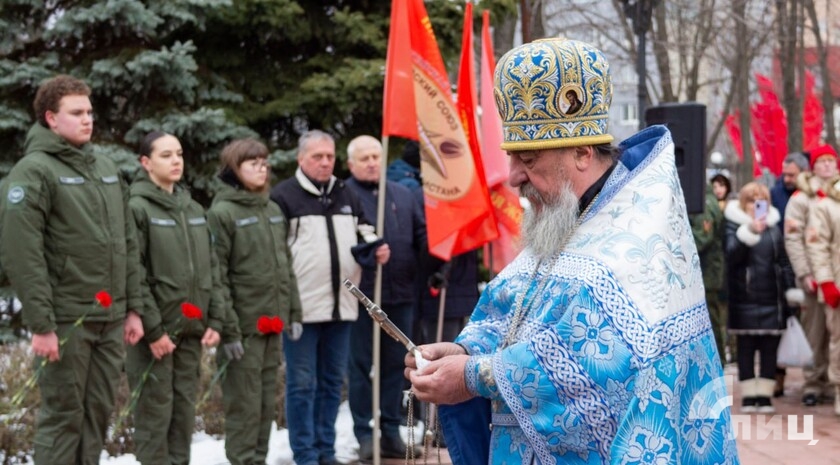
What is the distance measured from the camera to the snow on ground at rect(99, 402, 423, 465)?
28.7 feet

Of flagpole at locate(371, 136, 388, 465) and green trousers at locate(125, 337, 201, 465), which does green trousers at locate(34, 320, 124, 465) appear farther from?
flagpole at locate(371, 136, 388, 465)

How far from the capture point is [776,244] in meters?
11.9

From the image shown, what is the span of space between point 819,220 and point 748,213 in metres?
0.65

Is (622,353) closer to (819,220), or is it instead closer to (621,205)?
(621,205)

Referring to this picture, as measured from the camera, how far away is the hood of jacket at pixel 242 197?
8305mm

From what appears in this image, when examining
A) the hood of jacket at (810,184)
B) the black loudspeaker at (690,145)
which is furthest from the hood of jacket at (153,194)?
the hood of jacket at (810,184)

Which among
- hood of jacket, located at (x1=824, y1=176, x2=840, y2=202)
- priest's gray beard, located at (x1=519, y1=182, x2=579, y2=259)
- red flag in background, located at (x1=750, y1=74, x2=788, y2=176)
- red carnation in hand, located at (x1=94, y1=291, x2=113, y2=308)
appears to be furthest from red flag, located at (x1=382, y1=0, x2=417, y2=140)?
red flag in background, located at (x1=750, y1=74, x2=788, y2=176)

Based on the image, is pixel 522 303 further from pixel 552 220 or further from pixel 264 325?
pixel 264 325

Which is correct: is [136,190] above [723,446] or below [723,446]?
above

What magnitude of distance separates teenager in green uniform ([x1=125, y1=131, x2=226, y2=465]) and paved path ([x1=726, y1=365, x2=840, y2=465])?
3.94 metres

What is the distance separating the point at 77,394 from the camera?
683 cm

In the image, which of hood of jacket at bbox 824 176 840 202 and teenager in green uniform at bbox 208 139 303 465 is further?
hood of jacket at bbox 824 176 840 202

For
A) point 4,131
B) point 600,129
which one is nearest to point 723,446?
point 600,129

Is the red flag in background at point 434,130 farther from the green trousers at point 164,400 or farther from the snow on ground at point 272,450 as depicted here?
the green trousers at point 164,400
